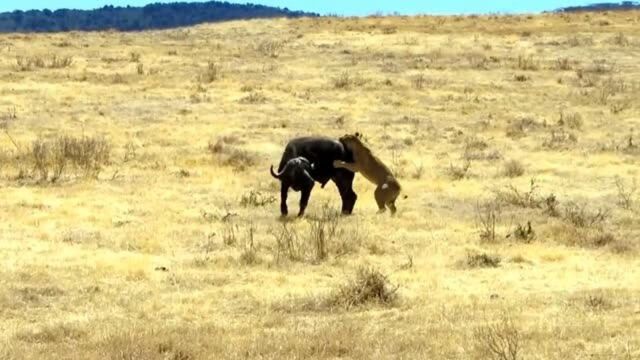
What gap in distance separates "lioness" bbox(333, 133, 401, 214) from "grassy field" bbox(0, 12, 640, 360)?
38 centimetres

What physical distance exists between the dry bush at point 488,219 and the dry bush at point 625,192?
194 centimetres

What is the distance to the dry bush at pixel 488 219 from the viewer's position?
1281cm

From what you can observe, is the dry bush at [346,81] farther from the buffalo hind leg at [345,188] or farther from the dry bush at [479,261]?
the dry bush at [479,261]

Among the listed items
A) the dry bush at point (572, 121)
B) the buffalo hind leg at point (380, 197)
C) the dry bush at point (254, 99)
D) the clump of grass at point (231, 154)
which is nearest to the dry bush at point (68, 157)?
the clump of grass at point (231, 154)

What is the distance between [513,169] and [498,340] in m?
11.6

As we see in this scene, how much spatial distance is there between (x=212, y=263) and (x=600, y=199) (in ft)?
25.4

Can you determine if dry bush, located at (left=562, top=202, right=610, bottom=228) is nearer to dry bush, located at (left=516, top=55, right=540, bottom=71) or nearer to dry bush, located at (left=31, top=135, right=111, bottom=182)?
dry bush, located at (left=31, top=135, right=111, bottom=182)

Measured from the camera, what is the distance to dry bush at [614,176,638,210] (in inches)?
621

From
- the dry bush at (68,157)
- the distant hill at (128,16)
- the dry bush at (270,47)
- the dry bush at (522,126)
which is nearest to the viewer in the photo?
the dry bush at (68,157)

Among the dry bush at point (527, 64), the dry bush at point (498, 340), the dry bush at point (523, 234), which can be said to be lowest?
the dry bush at point (523, 234)

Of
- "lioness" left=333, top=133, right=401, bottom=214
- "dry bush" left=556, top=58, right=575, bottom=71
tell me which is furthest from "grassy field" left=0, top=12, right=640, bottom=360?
"dry bush" left=556, top=58, right=575, bottom=71

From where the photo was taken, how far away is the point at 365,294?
9.43m

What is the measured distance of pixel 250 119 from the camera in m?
25.6

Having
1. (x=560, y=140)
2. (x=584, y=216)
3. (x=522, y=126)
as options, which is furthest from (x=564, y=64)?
(x=584, y=216)
